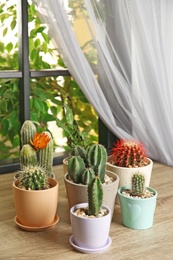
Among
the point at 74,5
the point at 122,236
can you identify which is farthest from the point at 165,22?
the point at 122,236

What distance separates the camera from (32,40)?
8.89ft

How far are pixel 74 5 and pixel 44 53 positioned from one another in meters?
0.68

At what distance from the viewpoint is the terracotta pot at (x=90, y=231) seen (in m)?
1.43

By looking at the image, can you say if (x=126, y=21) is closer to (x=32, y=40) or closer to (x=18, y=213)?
(x=32, y=40)

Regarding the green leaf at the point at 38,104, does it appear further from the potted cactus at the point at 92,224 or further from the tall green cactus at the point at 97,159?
the potted cactus at the point at 92,224

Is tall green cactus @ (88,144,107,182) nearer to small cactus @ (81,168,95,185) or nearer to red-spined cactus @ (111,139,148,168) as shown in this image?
small cactus @ (81,168,95,185)

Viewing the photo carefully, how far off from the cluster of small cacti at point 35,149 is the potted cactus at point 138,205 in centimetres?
29

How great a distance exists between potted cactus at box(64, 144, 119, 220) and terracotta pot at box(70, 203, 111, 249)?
119mm

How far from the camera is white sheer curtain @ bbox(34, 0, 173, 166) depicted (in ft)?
6.89

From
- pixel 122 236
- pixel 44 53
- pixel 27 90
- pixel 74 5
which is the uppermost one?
pixel 74 5

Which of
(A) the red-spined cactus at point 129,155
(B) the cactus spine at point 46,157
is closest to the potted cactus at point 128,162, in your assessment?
(A) the red-spined cactus at point 129,155

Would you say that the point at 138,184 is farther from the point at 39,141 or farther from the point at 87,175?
the point at 39,141

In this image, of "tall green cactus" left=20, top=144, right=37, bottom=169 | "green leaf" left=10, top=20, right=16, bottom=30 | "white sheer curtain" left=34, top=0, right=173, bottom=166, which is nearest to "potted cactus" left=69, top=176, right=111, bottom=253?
"tall green cactus" left=20, top=144, right=37, bottom=169

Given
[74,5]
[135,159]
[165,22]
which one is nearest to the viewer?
[135,159]
